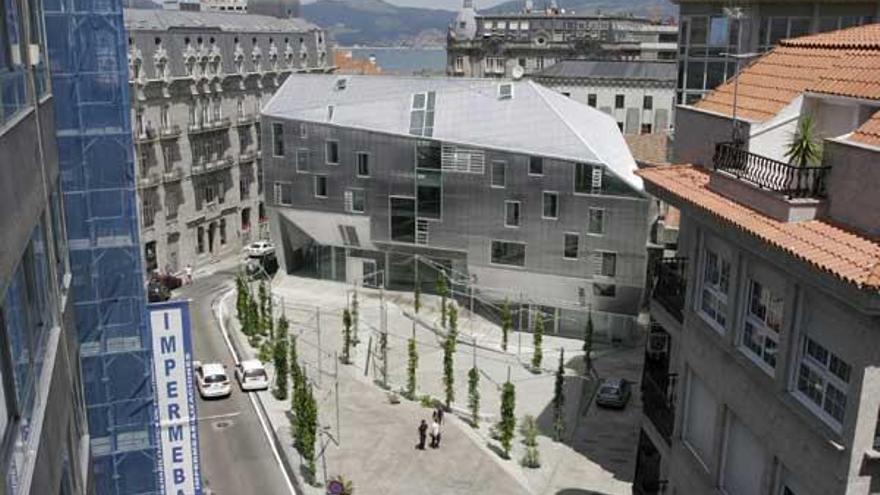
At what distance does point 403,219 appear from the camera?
5919cm

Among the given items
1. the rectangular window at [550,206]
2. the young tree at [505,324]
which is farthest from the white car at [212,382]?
the rectangular window at [550,206]

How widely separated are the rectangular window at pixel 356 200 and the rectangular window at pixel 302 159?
4.08m

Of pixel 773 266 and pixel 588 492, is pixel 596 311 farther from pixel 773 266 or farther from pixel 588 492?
pixel 773 266

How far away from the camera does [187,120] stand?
70.8m

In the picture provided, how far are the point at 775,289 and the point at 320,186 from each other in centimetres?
4818

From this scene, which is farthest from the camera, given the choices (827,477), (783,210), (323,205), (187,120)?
(187,120)

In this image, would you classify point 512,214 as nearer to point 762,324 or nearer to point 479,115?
point 479,115

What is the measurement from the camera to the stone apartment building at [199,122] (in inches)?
2601

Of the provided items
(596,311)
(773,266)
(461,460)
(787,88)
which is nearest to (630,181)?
(596,311)

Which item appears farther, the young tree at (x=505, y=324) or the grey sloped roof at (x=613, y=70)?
the grey sloped roof at (x=613, y=70)

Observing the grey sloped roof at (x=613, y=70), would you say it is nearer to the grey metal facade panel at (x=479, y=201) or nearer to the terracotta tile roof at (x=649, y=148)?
the terracotta tile roof at (x=649, y=148)

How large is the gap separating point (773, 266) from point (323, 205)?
158 ft

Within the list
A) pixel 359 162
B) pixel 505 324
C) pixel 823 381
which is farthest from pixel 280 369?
pixel 823 381

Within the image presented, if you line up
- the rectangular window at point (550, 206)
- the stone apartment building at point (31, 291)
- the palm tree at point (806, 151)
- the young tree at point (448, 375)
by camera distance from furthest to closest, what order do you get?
1. the rectangular window at point (550, 206)
2. the young tree at point (448, 375)
3. the palm tree at point (806, 151)
4. the stone apartment building at point (31, 291)
